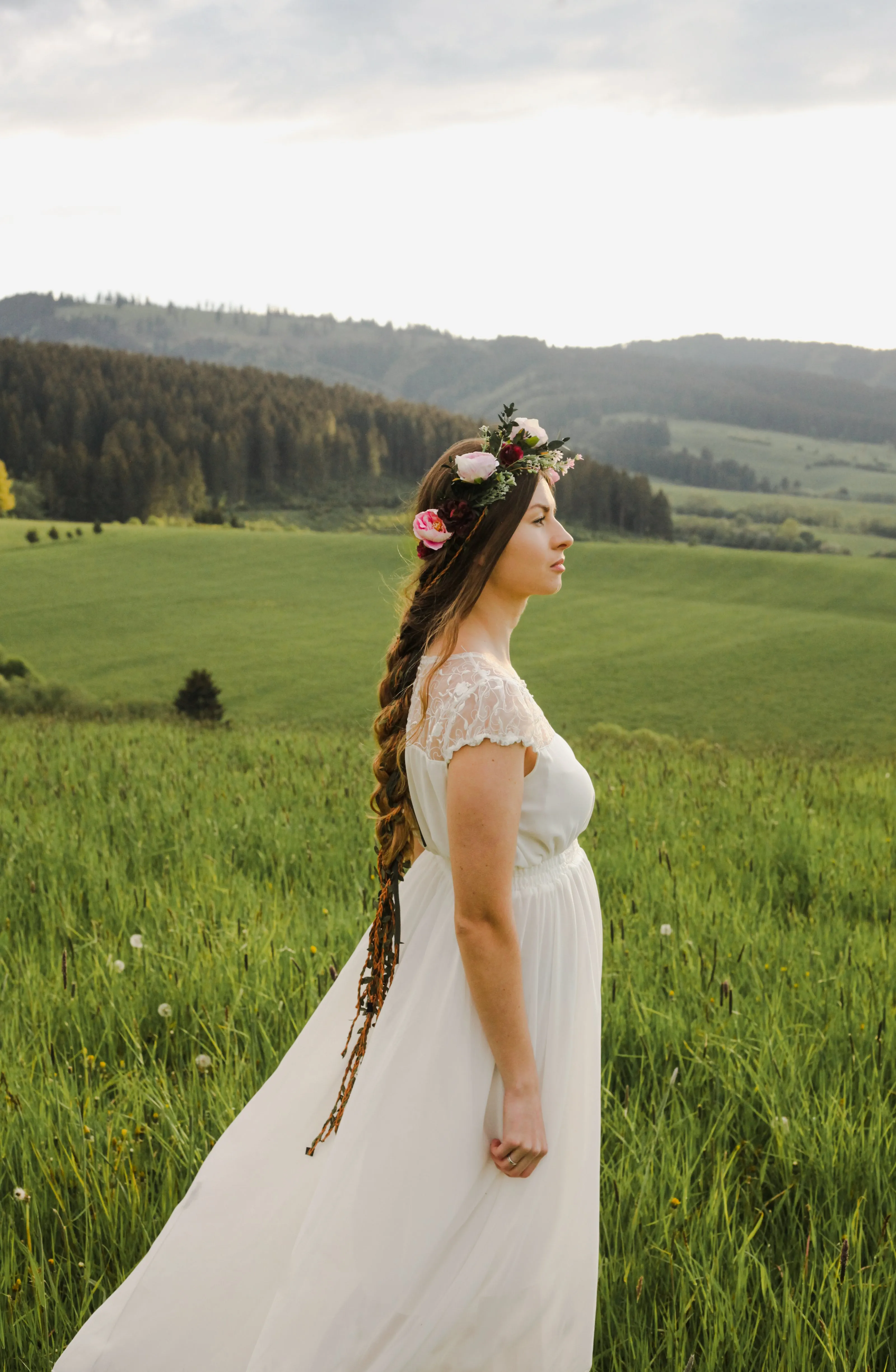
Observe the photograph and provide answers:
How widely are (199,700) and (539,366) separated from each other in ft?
406

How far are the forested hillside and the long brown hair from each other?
2427 cm

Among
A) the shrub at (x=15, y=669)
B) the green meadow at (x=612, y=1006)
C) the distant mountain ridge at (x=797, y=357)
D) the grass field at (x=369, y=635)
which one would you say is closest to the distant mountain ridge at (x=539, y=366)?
the distant mountain ridge at (x=797, y=357)

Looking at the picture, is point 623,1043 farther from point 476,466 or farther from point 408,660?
point 476,466

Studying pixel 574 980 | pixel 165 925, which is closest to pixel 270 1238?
pixel 574 980

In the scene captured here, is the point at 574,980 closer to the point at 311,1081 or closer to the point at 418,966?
the point at 418,966

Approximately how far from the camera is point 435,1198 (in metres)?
1.67

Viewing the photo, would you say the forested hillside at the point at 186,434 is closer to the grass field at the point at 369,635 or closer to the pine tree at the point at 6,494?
the pine tree at the point at 6,494

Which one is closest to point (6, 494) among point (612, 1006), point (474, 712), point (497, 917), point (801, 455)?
point (612, 1006)

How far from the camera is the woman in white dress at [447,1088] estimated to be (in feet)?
5.35

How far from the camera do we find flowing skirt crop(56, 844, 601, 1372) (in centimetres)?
164

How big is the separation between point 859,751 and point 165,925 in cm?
1468

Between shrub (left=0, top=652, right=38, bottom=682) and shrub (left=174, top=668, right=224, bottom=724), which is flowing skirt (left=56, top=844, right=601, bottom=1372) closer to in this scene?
shrub (left=174, top=668, right=224, bottom=724)

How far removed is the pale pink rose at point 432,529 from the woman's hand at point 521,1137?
1114 millimetres

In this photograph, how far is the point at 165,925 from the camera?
3.87 metres
